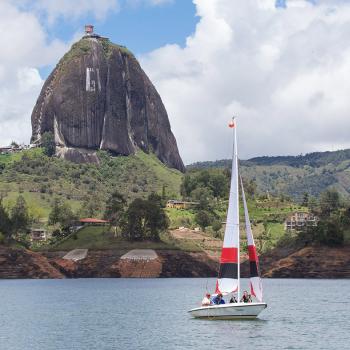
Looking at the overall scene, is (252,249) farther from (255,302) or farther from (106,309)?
(106,309)

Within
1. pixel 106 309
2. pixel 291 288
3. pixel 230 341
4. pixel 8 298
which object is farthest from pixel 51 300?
pixel 230 341

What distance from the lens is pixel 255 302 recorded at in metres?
95.0

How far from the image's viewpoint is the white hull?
9375 centimetres

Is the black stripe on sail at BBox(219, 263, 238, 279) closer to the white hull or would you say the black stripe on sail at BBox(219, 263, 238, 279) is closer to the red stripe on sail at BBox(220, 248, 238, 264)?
the red stripe on sail at BBox(220, 248, 238, 264)

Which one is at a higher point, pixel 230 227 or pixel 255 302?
pixel 230 227

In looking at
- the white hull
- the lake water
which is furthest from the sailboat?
the lake water

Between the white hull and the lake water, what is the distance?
801 millimetres

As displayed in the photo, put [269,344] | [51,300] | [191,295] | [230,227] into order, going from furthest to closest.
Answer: [191,295]
[51,300]
[230,227]
[269,344]

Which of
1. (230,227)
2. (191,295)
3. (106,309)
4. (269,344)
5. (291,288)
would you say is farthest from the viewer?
(291,288)

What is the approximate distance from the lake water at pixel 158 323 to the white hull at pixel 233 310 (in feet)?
2.63

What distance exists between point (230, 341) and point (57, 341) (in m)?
16.3

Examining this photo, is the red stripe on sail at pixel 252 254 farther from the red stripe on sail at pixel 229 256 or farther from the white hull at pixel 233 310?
the white hull at pixel 233 310

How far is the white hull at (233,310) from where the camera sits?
9375 centimetres

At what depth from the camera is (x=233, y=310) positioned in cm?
9400
